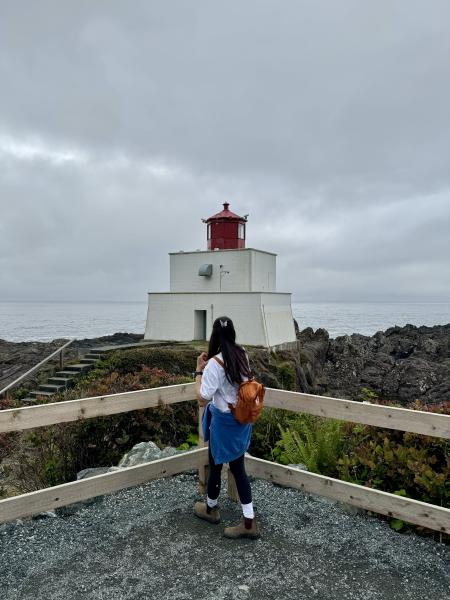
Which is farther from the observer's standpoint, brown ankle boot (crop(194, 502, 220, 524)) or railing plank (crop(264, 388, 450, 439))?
brown ankle boot (crop(194, 502, 220, 524))

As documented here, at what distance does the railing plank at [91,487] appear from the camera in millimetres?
4147

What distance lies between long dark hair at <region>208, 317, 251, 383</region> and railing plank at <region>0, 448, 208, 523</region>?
1453 mm

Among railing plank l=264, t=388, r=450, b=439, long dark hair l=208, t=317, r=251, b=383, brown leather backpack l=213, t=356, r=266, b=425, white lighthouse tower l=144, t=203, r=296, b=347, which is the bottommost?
railing plank l=264, t=388, r=450, b=439

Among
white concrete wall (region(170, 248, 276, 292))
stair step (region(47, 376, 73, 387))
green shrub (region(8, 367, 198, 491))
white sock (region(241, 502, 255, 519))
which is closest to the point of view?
white sock (region(241, 502, 255, 519))

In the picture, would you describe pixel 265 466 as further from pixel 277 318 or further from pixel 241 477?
pixel 277 318

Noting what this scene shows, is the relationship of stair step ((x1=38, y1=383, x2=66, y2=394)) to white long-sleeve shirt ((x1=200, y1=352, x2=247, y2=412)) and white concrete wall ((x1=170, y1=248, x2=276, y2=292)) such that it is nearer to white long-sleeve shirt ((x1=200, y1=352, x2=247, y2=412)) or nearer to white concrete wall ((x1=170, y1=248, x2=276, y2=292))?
white concrete wall ((x1=170, y1=248, x2=276, y2=292))

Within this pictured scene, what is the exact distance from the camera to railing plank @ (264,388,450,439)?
167 inches

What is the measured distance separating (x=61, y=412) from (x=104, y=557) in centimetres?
133


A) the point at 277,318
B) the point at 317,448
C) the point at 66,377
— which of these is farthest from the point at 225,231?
the point at 317,448

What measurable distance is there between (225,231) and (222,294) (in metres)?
3.18

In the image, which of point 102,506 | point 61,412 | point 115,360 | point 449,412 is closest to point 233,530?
point 102,506

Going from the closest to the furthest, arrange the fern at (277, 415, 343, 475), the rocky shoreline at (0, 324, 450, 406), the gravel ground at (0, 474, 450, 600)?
the gravel ground at (0, 474, 450, 600) → the fern at (277, 415, 343, 475) → the rocky shoreline at (0, 324, 450, 406)

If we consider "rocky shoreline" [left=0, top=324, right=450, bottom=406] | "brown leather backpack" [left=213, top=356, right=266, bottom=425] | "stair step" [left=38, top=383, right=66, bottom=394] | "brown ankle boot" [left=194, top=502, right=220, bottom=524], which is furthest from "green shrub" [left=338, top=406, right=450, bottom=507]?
"rocky shoreline" [left=0, top=324, right=450, bottom=406]

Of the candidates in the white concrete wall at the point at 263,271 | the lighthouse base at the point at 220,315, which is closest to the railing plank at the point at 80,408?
the lighthouse base at the point at 220,315
